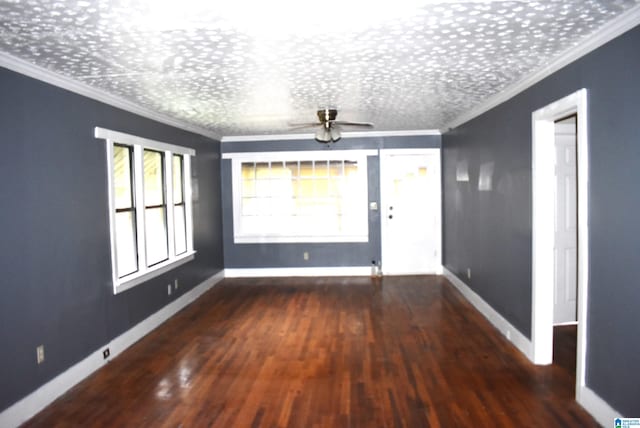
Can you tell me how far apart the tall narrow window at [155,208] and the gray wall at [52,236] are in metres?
0.60

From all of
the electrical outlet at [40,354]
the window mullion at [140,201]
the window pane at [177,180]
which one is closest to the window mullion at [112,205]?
the window mullion at [140,201]

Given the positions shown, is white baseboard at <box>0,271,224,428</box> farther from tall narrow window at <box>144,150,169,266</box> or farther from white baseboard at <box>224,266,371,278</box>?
white baseboard at <box>224,266,371,278</box>

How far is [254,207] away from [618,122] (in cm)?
569

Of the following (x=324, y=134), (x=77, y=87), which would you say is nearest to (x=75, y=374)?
(x=77, y=87)

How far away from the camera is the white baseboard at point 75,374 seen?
280 centimetres

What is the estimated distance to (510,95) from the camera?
4078 mm

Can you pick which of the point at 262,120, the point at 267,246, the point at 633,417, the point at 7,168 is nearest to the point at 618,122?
the point at 633,417

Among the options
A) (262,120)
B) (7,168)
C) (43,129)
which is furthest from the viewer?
(262,120)

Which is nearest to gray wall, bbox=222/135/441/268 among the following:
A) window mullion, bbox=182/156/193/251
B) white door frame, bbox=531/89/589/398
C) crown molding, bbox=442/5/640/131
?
window mullion, bbox=182/156/193/251

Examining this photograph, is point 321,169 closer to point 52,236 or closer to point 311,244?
point 311,244

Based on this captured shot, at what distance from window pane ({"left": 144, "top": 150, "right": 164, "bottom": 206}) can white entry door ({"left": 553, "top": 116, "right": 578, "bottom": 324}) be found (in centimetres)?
426

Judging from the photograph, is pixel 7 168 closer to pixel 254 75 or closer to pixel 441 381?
pixel 254 75

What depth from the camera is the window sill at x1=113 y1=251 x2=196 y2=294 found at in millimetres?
4085

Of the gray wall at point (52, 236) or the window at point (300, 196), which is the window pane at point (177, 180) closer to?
the gray wall at point (52, 236)
